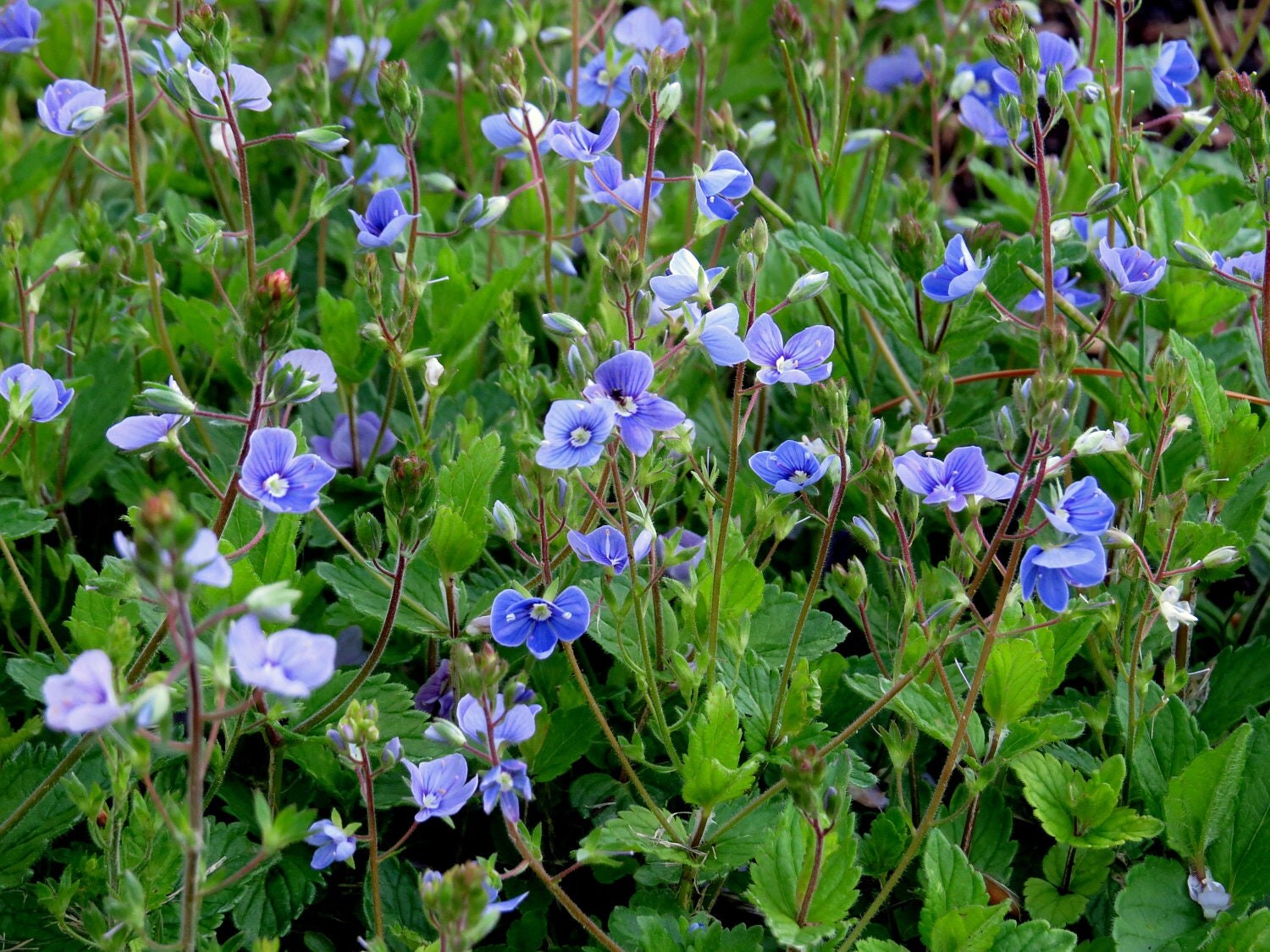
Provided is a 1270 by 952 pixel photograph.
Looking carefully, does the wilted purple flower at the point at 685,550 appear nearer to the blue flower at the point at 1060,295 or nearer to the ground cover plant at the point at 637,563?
the ground cover plant at the point at 637,563

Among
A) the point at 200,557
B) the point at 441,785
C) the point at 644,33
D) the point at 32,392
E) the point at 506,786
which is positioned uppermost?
the point at 200,557

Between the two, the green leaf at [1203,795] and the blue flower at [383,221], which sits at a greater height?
the blue flower at [383,221]

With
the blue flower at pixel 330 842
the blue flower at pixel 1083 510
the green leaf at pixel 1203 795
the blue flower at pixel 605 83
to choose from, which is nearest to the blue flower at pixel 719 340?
the blue flower at pixel 1083 510

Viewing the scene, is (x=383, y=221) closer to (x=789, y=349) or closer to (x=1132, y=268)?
(x=789, y=349)

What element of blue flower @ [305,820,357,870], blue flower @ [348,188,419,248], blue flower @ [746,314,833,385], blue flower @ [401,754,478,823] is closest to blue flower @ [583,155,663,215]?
blue flower @ [348,188,419,248]

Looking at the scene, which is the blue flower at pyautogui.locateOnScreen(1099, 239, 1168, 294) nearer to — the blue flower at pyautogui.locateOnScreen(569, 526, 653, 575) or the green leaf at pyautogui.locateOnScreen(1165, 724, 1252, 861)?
the green leaf at pyautogui.locateOnScreen(1165, 724, 1252, 861)

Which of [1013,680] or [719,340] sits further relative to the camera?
[1013,680]

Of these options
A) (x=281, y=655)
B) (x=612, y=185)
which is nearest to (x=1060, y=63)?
(x=612, y=185)
